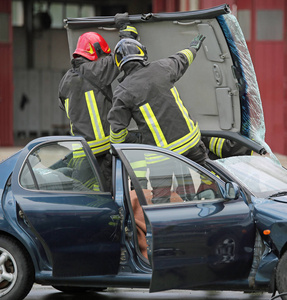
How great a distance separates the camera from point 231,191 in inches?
222

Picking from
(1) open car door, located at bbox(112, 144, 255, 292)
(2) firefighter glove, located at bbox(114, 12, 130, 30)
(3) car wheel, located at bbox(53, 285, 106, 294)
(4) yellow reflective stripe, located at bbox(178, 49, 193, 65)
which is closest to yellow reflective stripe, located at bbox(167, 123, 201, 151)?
(4) yellow reflective stripe, located at bbox(178, 49, 193, 65)

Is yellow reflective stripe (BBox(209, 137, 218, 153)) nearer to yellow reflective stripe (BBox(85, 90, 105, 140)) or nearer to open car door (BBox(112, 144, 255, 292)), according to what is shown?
yellow reflective stripe (BBox(85, 90, 105, 140))

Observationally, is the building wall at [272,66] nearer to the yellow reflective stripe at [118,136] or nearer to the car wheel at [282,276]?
the yellow reflective stripe at [118,136]

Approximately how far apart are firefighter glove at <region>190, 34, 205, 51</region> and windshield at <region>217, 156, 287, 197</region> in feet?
4.00

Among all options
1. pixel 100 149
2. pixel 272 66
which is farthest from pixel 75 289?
pixel 272 66

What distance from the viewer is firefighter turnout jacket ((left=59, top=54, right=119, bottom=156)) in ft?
23.9

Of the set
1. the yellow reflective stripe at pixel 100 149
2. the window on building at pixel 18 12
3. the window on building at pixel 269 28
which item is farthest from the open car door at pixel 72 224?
the window on building at pixel 18 12

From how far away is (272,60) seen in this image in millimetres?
15336

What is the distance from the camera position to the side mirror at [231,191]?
561 cm

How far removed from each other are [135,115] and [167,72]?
430 mm

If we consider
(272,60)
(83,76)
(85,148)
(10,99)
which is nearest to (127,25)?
(83,76)

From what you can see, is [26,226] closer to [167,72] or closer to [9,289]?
[9,289]

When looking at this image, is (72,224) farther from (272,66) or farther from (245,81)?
(272,66)

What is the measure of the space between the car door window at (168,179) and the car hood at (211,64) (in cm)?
163
